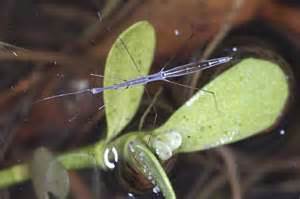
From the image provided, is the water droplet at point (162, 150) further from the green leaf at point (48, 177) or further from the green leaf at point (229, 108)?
the green leaf at point (48, 177)

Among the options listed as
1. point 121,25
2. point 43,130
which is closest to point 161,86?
point 121,25

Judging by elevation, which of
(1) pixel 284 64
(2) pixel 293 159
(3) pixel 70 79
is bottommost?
(2) pixel 293 159

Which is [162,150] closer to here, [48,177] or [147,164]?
[147,164]

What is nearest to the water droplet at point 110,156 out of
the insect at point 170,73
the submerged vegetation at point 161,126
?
the submerged vegetation at point 161,126

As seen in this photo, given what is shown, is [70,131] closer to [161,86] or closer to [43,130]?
[43,130]

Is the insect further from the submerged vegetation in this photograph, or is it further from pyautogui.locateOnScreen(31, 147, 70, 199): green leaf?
pyautogui.locateOnScreen(31, 147, 70, 199): green leaf

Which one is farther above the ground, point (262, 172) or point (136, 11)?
point (136, 11)

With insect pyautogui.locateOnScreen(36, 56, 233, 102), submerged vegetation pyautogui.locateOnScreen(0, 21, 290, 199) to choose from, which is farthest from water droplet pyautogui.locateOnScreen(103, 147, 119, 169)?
insect pyautogui.locateOnScreen(36, 56, 233, 102)
